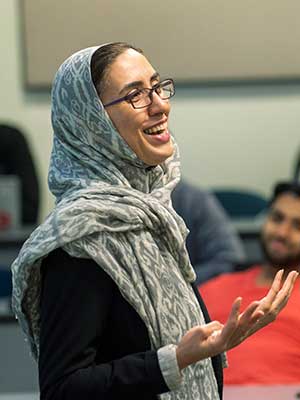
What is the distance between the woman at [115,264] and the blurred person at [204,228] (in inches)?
92.1

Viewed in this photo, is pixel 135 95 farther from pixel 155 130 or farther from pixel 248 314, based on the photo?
pixel 248 314

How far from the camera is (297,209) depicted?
3.11 metres

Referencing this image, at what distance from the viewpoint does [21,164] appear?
4.89 meters

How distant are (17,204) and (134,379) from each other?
3.09 metres

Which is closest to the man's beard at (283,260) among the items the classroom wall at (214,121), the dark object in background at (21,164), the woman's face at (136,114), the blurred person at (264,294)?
the blurred person at (264,294)

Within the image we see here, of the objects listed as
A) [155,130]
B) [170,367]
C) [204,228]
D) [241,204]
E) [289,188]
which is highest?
[155,130]

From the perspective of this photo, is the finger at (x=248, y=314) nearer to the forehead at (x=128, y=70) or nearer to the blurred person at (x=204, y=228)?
the forehead at (x=128, y=70)

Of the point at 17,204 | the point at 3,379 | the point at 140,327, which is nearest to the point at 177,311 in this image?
the point at 140,327

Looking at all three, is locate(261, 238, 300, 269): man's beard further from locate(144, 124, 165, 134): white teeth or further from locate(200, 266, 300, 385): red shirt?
locate(144, 124, 165, 134): white teeth

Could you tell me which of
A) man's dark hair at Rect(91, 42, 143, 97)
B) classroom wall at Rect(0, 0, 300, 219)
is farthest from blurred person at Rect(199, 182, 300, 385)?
classroom wall at Rect(0, 0, 300, 219)

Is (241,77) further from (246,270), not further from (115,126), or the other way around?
(115,126)

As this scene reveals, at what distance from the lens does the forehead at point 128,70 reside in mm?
1365

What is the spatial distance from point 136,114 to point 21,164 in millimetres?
3595

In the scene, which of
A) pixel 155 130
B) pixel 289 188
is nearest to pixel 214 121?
pixel 289 188
